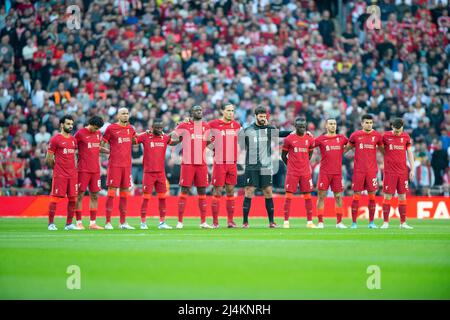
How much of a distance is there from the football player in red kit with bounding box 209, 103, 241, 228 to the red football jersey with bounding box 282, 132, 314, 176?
1.26 meters

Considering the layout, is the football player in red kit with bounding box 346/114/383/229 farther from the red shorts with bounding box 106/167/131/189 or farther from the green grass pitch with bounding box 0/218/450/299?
the red shorts with bounding box 106/167/131/189

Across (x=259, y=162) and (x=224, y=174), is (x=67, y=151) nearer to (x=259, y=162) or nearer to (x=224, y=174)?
(x=224, y=174)

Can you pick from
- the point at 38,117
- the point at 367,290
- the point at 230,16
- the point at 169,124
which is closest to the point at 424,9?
the point at 230,16

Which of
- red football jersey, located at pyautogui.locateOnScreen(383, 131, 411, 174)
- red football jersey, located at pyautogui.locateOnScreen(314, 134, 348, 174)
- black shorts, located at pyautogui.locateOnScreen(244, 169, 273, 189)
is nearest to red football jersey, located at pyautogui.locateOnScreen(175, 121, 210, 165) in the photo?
black shorts, located at pyautogui.locateOnScreen(244, 169, 273, 189)

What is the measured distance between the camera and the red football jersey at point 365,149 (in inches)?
915

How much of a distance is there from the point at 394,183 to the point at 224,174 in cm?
408

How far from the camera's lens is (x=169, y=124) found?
32.6m

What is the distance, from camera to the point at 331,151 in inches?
909

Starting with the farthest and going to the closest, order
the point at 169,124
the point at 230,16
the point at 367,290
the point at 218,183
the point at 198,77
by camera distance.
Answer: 1. the point at 230,16
2. the point at 198,77
3. the point at 169,124
4. the point at 218,183
5. the point at 367,290

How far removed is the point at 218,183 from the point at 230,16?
1607 centimetres

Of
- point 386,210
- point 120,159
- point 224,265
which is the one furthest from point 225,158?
point 224,265

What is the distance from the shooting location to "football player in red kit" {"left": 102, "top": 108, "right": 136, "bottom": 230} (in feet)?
74.0
